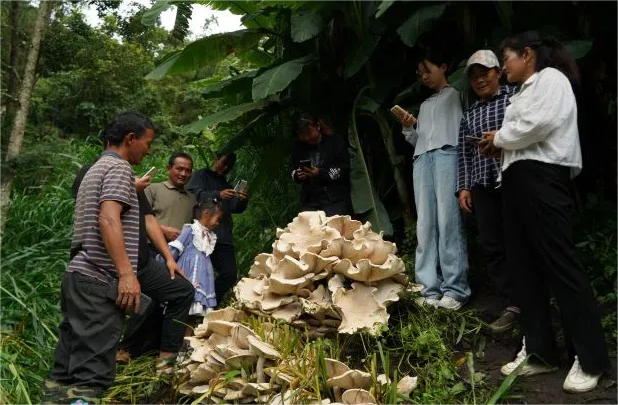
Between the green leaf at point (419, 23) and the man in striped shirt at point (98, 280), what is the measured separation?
7.10ft

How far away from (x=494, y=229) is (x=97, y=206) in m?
2.27

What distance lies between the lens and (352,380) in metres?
2.58

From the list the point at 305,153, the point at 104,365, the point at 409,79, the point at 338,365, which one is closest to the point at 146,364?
the point at 104,365

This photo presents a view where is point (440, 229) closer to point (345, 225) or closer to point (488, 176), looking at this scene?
point (488, 176)

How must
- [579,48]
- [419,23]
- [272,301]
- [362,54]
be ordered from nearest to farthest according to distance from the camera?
[272,301] < [579,48] < [419,23] < [362,54]

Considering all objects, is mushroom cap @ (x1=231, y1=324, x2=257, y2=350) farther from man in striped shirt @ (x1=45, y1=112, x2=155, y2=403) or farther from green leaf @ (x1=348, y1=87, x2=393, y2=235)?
green leaf @ (x1=348, y1=87, x2=393, y2=235)

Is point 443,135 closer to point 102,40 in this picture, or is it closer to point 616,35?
point 616,35

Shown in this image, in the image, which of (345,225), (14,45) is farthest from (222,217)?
(14,45)

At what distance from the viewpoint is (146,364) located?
369 cm

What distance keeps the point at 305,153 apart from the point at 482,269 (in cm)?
162

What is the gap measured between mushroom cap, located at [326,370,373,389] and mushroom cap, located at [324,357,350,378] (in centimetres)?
6

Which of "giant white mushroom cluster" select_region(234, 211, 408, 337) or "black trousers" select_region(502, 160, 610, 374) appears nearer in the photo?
"black trousers" select_region(502, 160, 610, 374)

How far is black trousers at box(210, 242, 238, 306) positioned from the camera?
4512 mm

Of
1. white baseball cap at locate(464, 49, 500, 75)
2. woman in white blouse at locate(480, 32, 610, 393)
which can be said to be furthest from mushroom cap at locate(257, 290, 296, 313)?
white baseball cap at locate(464, 49, 500, 75)
